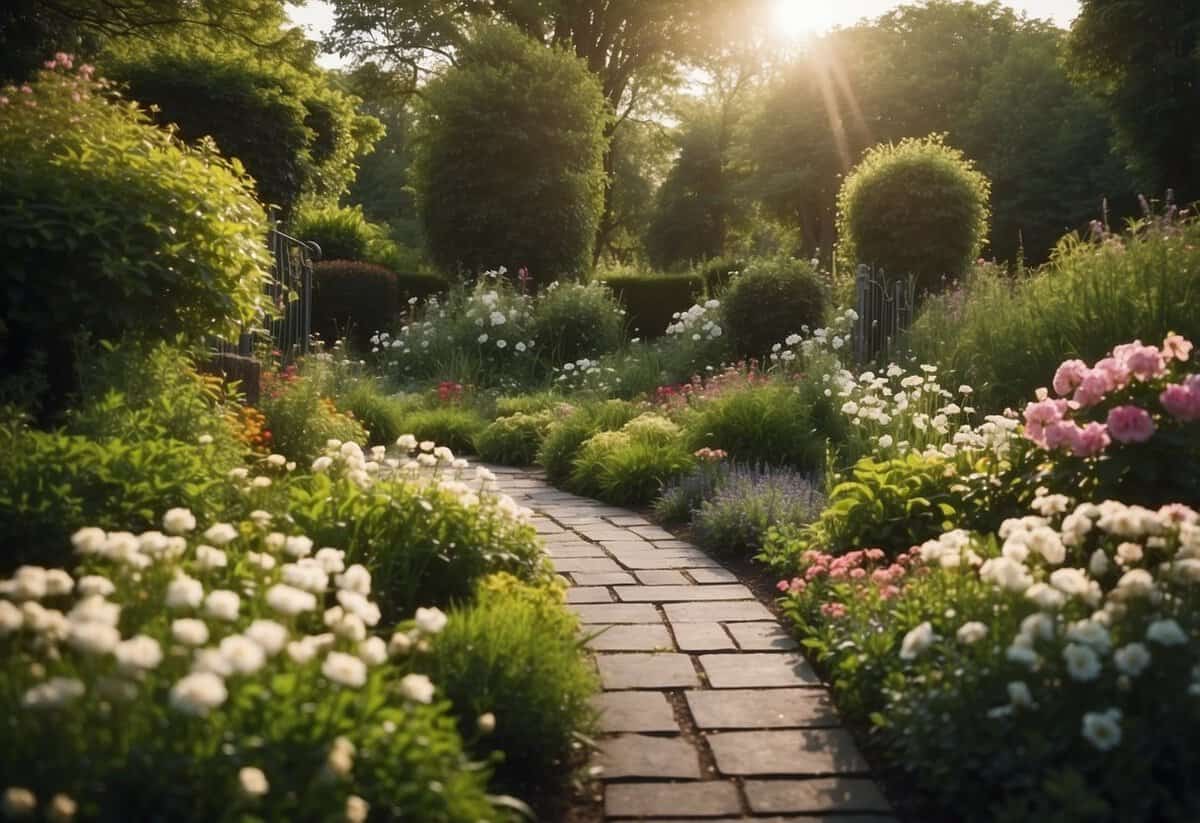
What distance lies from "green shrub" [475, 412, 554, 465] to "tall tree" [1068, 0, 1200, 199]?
13.8 m

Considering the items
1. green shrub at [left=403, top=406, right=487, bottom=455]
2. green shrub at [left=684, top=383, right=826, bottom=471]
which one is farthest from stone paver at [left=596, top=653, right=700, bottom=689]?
green shrub at [left=403, top=406, right=487, bottom=455]

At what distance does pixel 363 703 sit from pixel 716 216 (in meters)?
37.7

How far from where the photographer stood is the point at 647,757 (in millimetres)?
3074

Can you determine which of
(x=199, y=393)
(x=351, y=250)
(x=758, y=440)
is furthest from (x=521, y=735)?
(x=351, y=250)

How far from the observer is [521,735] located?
295cm

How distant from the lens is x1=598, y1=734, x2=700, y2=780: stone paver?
2980 mm

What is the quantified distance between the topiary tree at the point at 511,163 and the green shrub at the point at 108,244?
43.1 feet

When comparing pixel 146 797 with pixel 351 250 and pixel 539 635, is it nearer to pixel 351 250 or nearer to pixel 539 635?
pixel 539 635

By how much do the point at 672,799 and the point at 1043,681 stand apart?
37.1 inches

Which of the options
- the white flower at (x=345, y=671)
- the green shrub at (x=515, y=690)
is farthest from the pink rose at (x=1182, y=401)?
the white flower at (x=345, y=671)

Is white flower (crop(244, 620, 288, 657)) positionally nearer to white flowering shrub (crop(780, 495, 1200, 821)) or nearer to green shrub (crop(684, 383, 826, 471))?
white flowering shrub (crop(780, 495, 1200, 821))

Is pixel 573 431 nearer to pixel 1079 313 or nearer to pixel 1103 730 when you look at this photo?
pixel 1079 313

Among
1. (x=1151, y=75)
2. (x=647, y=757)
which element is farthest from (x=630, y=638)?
(x=1151, y=75)

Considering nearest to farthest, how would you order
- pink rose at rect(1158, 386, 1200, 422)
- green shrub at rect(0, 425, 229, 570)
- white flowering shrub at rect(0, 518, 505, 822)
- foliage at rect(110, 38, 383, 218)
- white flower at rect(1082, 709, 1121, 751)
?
white flowering shrub at rect(0, 518, 505, 822) < white flower at rect(1082, 709, 1121, 751) < green shrub at rect(0, 425, 229, 570) < pink rose at rect(1158, 386, 1200, 422) < foliage at rect(110, 38, 383, 218)
